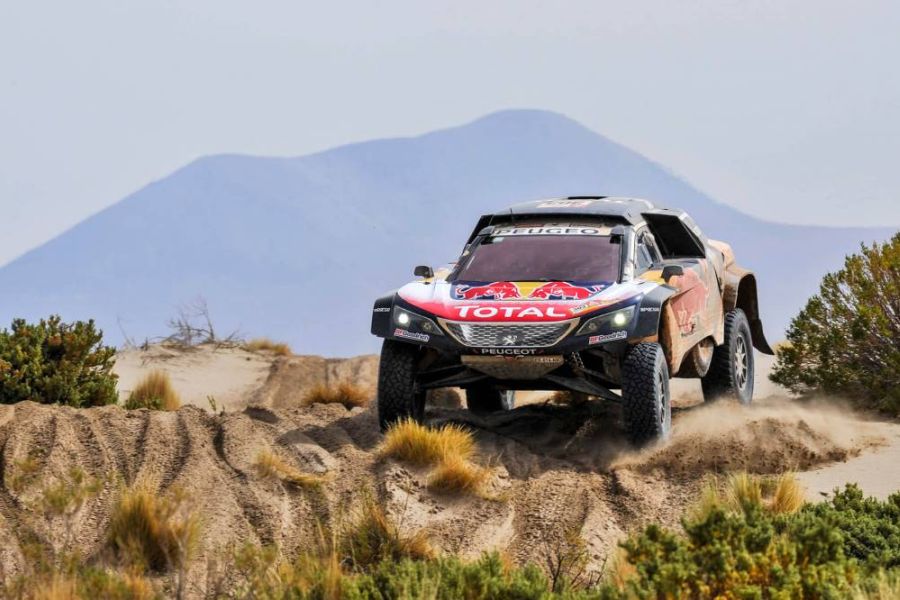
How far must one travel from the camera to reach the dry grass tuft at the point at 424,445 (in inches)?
416

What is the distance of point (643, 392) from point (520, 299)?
48.9 inches

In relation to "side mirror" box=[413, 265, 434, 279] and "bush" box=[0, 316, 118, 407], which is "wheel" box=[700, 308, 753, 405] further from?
"bush" box=[0, 316, 118, 407]

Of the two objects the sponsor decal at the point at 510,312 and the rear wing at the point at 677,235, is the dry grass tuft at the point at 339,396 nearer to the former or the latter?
the rear wing at the point at 677,235

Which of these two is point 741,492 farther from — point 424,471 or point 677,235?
point 677,235

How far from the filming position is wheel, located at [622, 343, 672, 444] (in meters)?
Answer: 11.0

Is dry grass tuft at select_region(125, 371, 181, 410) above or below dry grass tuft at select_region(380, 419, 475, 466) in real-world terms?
below

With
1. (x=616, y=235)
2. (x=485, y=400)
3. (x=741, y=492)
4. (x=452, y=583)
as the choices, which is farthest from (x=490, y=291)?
(x=452, y=583)

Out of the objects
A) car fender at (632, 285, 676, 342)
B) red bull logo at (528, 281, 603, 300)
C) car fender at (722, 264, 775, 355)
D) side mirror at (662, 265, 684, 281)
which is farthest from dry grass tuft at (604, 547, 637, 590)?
car fender at (722, 264, 775, 355)

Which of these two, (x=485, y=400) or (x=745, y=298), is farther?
(x=745, y=298)

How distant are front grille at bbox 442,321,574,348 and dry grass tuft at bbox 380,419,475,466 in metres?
0.74

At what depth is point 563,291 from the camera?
1145cm

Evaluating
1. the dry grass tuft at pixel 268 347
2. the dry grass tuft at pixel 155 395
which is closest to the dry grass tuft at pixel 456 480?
the dry grass tuft at pixel 155 395

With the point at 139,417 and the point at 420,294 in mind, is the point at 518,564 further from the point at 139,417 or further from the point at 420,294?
the point at 139,417

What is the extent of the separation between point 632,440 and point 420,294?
2.14m
